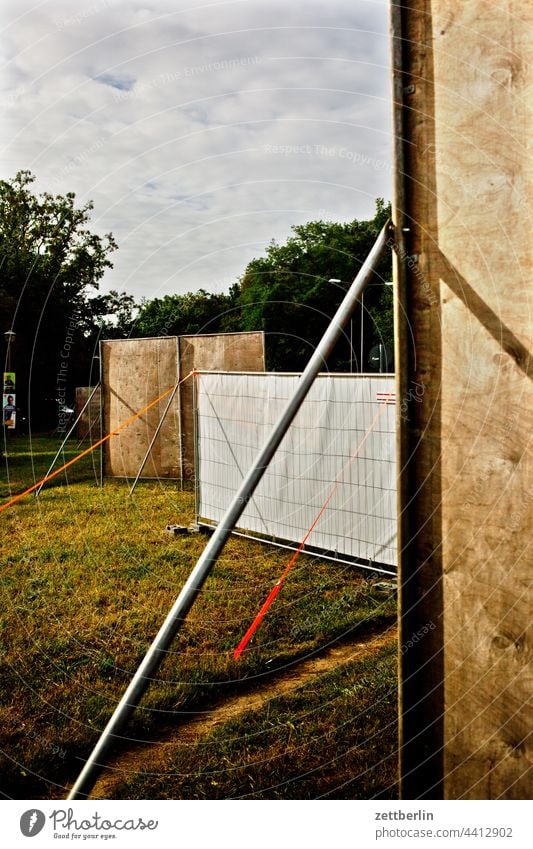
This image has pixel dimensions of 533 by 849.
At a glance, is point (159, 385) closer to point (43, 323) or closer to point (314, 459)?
point (314, 459)

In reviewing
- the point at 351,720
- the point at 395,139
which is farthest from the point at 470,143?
the point at 351,720

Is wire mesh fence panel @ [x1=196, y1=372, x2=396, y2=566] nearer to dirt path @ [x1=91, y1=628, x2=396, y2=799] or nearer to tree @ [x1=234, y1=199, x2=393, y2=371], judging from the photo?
dirt path @ [x1=91, y1=628, x2=396, y2=799]

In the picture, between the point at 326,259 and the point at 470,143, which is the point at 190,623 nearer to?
the point at 470,143

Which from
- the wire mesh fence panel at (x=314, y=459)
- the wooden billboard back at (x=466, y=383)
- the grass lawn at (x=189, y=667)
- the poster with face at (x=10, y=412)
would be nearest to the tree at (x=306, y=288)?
the wire mesh fence panel at (x=314, y=459)

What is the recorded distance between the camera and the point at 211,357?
12312 millimetres

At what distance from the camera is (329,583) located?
6.75 metres

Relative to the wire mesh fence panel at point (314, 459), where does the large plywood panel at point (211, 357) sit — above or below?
above

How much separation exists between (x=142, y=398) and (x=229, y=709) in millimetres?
9143

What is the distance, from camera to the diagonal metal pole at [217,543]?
8.00 ft

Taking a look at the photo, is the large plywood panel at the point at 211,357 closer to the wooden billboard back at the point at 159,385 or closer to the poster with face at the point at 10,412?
the wooden billboard back at the point at 159,385

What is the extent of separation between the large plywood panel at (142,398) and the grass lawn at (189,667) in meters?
4.16

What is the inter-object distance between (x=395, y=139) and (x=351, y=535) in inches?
217

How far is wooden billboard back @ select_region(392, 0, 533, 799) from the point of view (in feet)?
7.74

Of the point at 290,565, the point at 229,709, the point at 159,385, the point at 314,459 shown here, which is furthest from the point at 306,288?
the point at 229,709
